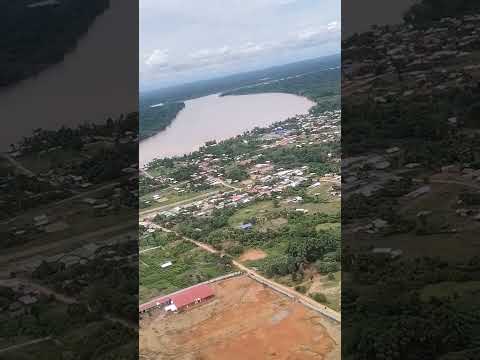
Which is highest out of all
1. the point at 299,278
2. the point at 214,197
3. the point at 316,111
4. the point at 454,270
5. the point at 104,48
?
the point at 104,48

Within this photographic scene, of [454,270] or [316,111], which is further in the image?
[316,111]

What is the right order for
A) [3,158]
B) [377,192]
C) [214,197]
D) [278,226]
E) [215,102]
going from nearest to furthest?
[3,158] < [377,192] < [278,226] < [214,197] < [215,102]

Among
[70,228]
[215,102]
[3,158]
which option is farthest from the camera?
[215,102]

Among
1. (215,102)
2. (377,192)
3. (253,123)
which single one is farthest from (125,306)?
(215,102)

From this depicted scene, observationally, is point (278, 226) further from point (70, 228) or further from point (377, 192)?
point (70, 228)

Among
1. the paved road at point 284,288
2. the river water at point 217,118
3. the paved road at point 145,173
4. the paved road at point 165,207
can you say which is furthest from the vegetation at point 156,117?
the paved road at point 284,288

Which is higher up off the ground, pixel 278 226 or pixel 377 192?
pixel 377 192

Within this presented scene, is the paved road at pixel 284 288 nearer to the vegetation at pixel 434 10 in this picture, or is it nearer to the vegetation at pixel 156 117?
the vegetation at pixel 156 117

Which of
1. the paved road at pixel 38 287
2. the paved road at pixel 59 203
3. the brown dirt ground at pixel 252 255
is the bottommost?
the brown dirt ground at pixel 252 255

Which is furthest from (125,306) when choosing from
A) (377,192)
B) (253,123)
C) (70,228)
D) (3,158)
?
(253,123)
